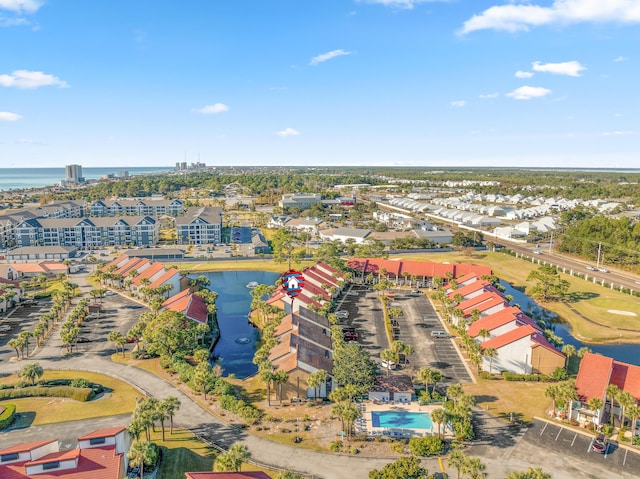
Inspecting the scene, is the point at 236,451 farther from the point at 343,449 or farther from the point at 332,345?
the point at 332,345

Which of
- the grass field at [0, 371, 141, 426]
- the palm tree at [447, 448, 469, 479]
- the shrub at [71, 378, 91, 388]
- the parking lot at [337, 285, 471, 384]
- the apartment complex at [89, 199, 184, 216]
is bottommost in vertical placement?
the grass field at [0, 371, 141, 426]

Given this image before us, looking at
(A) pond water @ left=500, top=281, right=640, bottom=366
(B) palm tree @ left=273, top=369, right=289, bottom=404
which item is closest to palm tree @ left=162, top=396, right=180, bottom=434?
(B) palm tree @ left=273, top=369, right=289, bottom=404

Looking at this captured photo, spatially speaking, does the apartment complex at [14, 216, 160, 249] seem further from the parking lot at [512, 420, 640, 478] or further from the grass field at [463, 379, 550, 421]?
the parking lot at [512, 420, 640, 478]

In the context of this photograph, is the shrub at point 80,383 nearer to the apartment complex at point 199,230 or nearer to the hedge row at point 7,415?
the hedge row at point 7,415

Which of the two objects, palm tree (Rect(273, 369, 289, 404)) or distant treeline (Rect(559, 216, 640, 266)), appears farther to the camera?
distant treeline (Rect(559, 216, 640, 266))

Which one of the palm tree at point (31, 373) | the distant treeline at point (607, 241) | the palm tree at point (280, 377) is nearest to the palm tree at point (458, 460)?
the palm tree at point (280, 377)

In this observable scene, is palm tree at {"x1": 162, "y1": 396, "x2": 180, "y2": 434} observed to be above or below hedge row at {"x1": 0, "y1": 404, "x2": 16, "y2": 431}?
above

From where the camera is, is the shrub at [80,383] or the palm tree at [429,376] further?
the shrub at [80,383]
